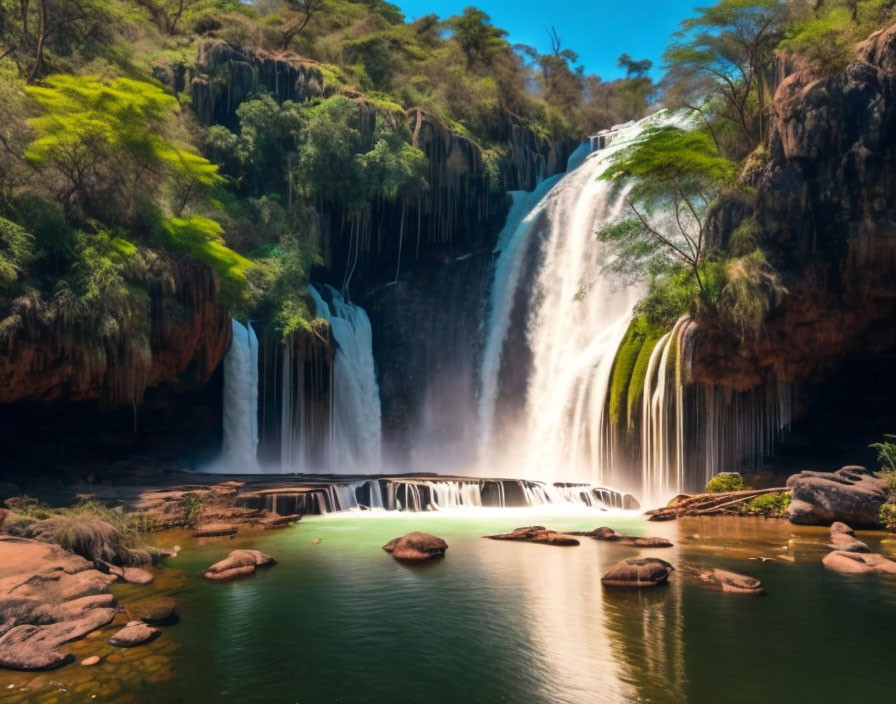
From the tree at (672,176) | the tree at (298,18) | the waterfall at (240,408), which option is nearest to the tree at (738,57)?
the tree at (672,176)

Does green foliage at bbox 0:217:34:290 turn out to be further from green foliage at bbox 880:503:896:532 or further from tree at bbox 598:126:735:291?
green foliage at bbox 880:503:896:532

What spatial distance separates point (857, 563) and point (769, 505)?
6.45 meters

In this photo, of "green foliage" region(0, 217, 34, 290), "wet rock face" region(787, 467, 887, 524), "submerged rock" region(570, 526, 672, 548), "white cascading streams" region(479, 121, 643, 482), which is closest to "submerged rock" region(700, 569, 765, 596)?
"submerged rock" region(570, 526, 672, 548)

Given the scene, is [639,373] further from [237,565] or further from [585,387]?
[237,565]

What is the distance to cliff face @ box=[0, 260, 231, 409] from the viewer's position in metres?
16.7

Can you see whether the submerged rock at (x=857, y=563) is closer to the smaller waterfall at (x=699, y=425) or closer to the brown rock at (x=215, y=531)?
the smaller waterfall at (x=699, y=425)

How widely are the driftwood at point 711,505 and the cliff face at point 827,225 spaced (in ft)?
12.9

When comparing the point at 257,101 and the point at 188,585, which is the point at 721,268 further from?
the point at 257,101

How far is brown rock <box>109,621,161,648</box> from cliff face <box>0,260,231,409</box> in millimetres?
11265

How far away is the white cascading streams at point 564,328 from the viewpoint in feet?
83.8

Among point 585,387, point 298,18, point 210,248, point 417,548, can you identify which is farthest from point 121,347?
point 298,18

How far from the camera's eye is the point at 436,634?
8570 mm

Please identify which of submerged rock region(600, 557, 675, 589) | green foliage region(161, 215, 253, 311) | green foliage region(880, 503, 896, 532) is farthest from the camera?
green foliage region(161, 215, 253, 311)

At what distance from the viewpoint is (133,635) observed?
25.8 ft
